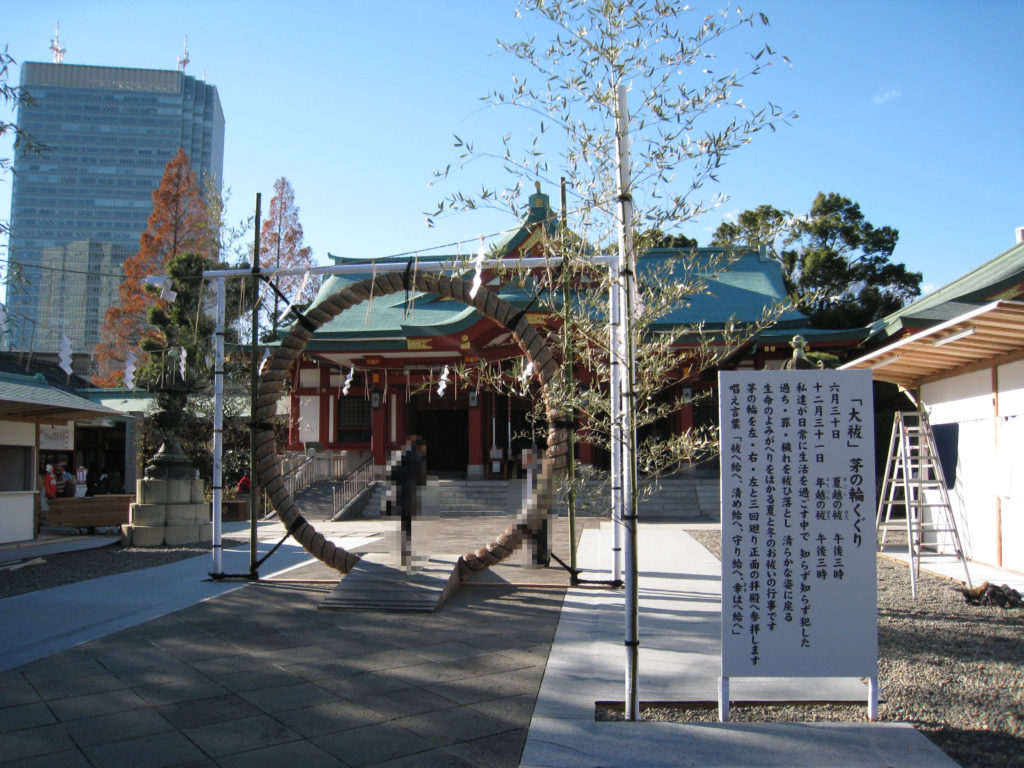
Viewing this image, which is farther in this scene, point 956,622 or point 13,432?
point 13,432

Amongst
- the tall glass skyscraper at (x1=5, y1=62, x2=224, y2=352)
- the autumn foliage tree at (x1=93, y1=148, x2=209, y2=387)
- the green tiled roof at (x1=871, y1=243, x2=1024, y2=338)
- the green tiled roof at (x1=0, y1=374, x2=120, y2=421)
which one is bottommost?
the green tiled roof at (x1=0, y1=374, x2=120, y2=421)

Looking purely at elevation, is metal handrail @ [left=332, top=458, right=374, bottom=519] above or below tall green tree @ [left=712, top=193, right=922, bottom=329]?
below

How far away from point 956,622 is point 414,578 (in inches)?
190

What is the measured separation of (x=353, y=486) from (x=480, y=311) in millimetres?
11828

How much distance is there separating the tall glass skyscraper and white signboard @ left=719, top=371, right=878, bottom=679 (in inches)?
688

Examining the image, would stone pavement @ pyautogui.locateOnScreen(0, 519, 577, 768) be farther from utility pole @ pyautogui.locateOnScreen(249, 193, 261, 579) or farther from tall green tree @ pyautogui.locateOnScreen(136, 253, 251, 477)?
tall green tree @ pyautogui.locateOnScreen(136, 253, 251, 477)

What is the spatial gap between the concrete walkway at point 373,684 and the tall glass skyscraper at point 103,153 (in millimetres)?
14042

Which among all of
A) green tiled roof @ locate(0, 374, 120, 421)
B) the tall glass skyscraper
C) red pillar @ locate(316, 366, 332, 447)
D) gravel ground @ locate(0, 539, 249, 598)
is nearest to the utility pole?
gravel ground @ locate(0, 539, 249, 598)

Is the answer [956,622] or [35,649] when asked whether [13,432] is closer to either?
[35,649]

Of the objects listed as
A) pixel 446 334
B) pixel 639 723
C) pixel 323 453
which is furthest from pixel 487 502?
pixel 639 723

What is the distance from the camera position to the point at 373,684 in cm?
450

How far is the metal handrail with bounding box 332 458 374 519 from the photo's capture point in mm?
17469

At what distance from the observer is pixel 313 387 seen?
2147 cm

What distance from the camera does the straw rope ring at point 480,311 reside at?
7.23 m
